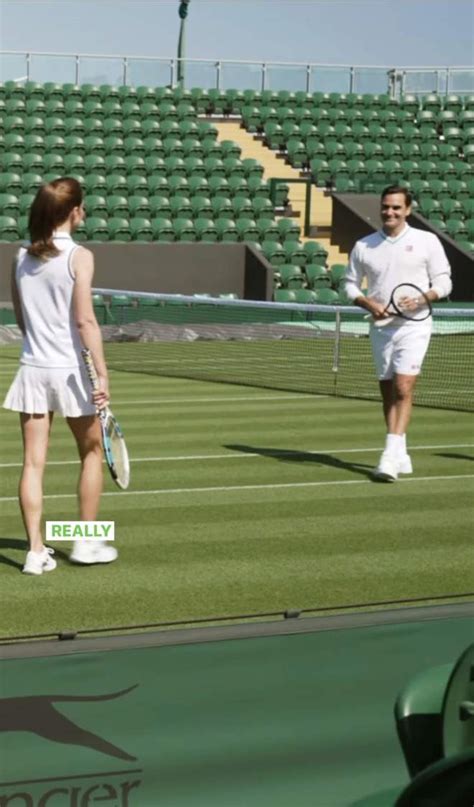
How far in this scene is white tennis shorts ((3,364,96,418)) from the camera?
7254 mm

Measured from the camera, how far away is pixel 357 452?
40.4 ft

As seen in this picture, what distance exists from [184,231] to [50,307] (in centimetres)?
2161

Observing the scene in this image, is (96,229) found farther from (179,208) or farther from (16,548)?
(16,548)

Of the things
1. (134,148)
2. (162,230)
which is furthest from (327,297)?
(134,148)

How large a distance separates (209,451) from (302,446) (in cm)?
85

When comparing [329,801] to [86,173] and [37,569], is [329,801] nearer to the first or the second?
[37,569]

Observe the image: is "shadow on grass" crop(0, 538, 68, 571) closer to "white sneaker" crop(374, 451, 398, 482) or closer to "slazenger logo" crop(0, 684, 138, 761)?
"white sneaker" crop(374, 451, 398, 482)

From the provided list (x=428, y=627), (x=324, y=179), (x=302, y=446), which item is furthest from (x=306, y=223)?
(x=428, y=627)

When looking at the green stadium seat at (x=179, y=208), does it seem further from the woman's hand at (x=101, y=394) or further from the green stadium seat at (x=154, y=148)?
the woman's hand at (x=101, y=394)

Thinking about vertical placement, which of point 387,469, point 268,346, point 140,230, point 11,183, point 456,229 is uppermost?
point 11,183

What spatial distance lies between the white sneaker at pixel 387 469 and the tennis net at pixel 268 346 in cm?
487

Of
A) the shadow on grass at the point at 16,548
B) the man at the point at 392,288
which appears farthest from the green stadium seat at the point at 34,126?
the shadow on grass at the point at 16,548

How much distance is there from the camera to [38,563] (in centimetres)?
764

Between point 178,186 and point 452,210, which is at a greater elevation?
point 178,186
